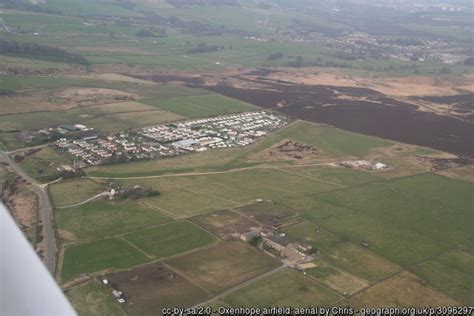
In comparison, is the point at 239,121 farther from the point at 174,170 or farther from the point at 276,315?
the point at 276,315

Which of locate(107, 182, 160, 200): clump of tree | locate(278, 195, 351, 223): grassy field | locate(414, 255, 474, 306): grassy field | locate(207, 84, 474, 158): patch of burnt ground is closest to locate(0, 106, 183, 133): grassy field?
locate(207, 84, 474, 158): patch of burnt ground

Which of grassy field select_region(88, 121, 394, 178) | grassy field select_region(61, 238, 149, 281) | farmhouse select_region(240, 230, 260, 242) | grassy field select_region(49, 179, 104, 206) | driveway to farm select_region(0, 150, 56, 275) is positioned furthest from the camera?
grassy field select_region(88, 121, 394, 178)

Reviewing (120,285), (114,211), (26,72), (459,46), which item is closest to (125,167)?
(114,211)

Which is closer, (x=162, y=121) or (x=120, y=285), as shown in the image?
(x=120, y=285)

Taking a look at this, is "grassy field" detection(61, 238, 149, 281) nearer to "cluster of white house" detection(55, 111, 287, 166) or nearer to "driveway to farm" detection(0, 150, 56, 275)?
"driveway to farm" detection(0, 150, 56, 275)

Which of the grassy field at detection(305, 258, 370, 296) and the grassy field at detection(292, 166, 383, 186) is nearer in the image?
the grassy field at detection(305, 258, 370, 296)

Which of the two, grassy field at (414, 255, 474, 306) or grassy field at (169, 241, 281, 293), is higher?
grassy field at (414, 255, 474, 306)

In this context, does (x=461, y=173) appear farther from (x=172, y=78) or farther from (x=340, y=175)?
(x=172, y=78)
